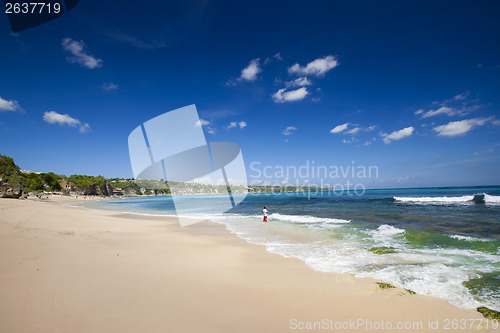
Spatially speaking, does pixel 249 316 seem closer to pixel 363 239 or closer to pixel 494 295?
pixel 494 295

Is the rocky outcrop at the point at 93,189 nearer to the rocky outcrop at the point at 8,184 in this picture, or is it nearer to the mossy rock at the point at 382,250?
the rocky outcrop at the point at 8,184

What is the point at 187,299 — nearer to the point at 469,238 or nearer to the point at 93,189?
the point at 469,238

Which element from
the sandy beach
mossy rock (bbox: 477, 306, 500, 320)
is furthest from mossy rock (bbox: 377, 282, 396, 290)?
mossy rock (bbox: 477, 306, 500, 320)

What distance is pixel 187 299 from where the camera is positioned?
398 cm

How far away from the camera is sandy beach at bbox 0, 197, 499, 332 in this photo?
3.16 metres

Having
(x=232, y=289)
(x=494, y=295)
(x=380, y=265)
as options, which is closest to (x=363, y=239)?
(x=380, y=265)

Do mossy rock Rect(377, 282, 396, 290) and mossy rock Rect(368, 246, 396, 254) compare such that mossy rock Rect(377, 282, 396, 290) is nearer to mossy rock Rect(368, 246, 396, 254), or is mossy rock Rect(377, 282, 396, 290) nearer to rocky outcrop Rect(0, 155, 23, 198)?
mossy rock Rect(368, 246, 396, 254)

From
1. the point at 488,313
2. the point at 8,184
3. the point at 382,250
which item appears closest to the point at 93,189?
the point at 8,184

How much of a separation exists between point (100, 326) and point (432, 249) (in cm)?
1136

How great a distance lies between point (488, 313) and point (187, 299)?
573cm

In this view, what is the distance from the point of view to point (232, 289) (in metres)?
4.64

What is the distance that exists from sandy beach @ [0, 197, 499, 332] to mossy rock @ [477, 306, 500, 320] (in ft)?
0.41

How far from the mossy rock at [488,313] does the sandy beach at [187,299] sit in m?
0.13

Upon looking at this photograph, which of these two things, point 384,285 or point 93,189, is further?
point 93,189
